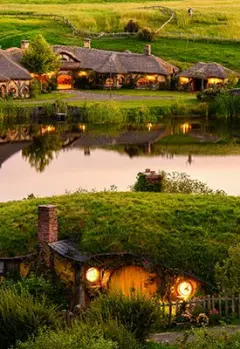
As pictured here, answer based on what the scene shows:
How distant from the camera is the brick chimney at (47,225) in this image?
30.6 meters

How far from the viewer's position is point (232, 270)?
2673cm

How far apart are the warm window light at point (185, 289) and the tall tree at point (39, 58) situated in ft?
263

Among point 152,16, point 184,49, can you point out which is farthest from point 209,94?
point 152,16

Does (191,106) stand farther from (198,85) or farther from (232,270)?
(232,270)

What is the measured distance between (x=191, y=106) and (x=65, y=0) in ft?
266

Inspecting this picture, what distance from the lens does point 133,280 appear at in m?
30.0

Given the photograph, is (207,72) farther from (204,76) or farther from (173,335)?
(173,335)

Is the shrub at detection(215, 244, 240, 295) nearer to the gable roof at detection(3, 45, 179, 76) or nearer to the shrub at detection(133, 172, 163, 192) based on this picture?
the shrub at detection(133, 172, 163, 192)

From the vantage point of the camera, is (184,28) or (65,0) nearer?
(184,28)

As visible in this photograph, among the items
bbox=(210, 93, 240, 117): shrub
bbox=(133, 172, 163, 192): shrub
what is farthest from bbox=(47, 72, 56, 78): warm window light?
bbox=(133, 172, 163, 192): shrub

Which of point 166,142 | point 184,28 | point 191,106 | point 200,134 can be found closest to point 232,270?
point 166,142

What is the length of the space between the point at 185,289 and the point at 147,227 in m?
3.21

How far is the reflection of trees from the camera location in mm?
66875

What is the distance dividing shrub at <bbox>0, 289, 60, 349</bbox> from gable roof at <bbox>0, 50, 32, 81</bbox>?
267ft
